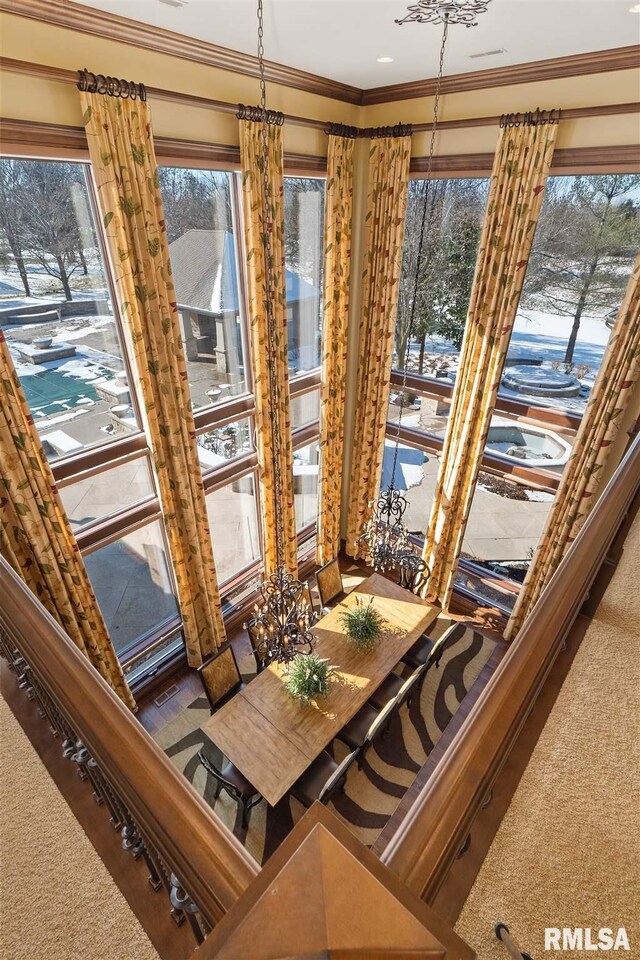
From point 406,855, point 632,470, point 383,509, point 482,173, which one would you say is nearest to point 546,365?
point 482,173

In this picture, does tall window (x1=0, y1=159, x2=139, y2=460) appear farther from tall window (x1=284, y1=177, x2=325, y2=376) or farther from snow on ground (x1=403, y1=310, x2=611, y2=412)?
snow on ground (x1=403, y1=310, x2=611, y2=412)

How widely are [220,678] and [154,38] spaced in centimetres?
461

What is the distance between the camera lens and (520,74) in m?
3.80

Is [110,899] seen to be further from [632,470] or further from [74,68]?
[74,68]

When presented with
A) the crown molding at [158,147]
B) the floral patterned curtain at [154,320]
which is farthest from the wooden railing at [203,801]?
the crown molding at [158,147]

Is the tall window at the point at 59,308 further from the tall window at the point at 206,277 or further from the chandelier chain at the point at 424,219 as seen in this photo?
the chandelier chain at the point at 424,219

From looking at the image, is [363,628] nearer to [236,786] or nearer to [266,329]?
[236,786]

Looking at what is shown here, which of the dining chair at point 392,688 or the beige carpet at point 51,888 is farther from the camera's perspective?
the dining chair at point 392,688

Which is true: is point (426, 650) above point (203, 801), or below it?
below

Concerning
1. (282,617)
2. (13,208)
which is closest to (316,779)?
(282,617)

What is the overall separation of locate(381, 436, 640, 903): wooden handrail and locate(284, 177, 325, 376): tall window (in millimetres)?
4454

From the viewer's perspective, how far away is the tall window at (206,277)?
153 inches

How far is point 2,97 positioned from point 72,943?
3.78 meters

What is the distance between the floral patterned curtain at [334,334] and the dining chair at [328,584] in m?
0.90
